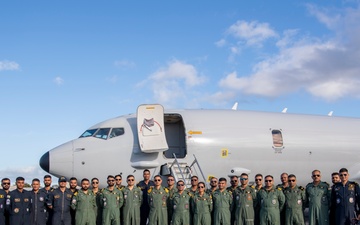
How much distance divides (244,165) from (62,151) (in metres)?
6.56

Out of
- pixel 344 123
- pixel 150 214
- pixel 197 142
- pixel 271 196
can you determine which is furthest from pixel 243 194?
pixel 344 123

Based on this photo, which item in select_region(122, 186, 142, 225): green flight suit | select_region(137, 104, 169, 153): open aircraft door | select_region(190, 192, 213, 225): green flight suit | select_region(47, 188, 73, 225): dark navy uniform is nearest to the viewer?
select_region(47, 188, 73, 225): dark navy uniform

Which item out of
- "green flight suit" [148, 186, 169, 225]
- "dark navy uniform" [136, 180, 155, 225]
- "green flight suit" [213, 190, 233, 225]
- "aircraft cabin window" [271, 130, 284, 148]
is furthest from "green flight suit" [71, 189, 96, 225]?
"aircraft cabin window" [271, 130, 284, 148]

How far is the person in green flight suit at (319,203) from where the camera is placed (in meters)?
11.5

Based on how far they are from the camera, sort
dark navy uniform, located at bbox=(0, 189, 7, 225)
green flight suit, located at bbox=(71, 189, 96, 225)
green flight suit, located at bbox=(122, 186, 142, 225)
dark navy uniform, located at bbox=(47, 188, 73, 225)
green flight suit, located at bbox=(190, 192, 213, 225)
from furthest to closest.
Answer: green flight suit, located at bbox=(122, 186, 142, 225) < dark navy uniform, located at bbox=(0, 189, 7, 225) < green flight suit, located at bbox=(190, 192, 213, 225) < dark navy uniform, located at bbox=(47, 188, 73, 225) < green flight suit, located at bbox=(71, 189, 96, 225)

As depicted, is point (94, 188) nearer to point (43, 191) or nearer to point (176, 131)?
point (43, 191)

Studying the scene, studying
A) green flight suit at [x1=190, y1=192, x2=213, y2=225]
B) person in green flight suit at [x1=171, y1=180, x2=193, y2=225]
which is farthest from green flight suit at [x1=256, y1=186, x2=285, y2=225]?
person in green flight suit at [x1=171, y1=180, x2=193, y2=225]

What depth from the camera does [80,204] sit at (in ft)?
36.6

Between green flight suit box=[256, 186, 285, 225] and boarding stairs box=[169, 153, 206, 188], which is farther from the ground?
boarding stairs box=[169, 153, 206, 188]

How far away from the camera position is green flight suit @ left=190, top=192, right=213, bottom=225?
37.2 feet

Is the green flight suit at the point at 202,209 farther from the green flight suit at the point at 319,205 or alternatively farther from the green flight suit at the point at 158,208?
the green flight suit at the point at 319,205

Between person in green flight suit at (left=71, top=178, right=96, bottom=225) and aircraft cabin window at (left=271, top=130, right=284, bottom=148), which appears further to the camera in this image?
aircraft cabin window at (left=271, top=130, right=284, bottom=148)

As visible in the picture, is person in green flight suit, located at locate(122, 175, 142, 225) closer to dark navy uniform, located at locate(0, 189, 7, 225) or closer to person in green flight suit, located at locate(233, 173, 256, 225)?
person in green flight suit, located at locate(233, 173, 256, 225)

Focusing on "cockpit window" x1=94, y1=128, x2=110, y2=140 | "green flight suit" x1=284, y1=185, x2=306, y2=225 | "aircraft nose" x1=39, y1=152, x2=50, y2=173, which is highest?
"cockpit window" x1=94, y1=128, x2=110, y2=140
